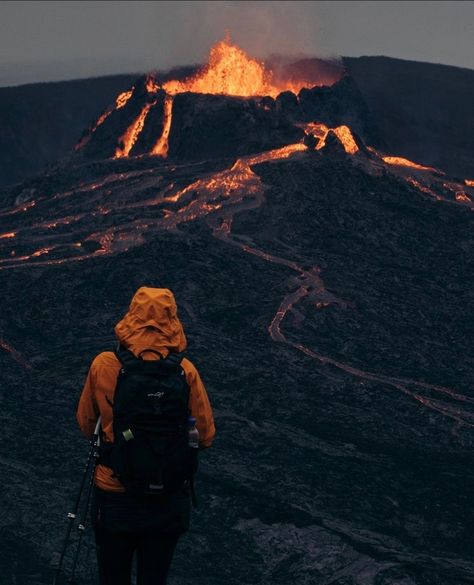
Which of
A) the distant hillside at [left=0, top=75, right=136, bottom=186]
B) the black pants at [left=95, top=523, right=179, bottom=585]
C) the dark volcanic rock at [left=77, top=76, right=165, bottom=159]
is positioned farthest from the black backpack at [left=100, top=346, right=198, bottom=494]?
the distant hillside at [left=0, top=75, right=136, bottom=186]

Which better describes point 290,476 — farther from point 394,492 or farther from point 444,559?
point 444,559

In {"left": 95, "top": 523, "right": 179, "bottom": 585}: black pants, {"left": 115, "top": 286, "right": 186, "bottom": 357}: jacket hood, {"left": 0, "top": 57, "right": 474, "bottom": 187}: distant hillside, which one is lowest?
{"left": 95, "top": 523, "right": 179, "bottom": 585}: black pants

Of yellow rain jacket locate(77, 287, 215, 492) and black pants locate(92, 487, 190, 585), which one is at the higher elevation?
yellow rain jacket locate(77, 287, 215, 492)

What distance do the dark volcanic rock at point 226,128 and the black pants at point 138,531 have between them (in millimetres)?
41099

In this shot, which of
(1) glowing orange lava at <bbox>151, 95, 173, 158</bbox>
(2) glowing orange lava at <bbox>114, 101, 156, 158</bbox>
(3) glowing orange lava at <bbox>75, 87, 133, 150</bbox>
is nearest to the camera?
(1) glowing orange lava at <bbox>151, 95, 173, 158</bbox>

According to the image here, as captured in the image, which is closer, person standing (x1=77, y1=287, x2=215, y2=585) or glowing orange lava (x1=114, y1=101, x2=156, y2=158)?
person standing (x1=77, y1=287, x2=215, y2=585)

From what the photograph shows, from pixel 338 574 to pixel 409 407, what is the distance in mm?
11708

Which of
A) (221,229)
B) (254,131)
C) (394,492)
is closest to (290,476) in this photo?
(394,492)

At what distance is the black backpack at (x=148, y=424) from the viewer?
961 centimetres

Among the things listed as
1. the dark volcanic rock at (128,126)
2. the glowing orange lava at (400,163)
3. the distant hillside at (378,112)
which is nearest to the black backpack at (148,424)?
the dark volcanic rock at (128,126)

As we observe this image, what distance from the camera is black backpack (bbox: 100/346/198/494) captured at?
31.5 feet

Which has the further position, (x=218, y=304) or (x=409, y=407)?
(x=218, y=304)

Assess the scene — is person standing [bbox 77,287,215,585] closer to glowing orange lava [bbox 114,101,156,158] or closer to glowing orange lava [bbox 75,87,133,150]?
glowing orange lava [bbox 114,101,156,158]

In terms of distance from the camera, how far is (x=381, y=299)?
131 ft
